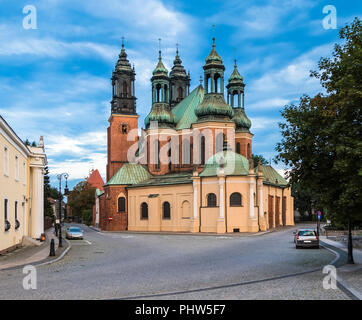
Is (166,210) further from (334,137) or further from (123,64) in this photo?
(334,137)

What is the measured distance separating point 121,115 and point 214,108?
18783 mm

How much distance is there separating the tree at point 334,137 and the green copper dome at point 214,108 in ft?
134

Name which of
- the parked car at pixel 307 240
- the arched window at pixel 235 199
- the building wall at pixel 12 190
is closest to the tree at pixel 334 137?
the parked car at pixel 307 240

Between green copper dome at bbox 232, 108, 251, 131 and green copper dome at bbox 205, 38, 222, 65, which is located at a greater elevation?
green copper dome at bbox 205, 38, 222, 65

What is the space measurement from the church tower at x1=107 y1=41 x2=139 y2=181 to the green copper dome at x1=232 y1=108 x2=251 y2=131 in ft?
50.0

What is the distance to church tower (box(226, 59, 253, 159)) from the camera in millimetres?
67688

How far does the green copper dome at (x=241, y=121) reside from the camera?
68125 mm

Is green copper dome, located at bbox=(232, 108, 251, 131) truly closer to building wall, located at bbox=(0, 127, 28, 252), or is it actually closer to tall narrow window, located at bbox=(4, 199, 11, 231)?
building wall, located at bbox=(0, 127, 28, 252)

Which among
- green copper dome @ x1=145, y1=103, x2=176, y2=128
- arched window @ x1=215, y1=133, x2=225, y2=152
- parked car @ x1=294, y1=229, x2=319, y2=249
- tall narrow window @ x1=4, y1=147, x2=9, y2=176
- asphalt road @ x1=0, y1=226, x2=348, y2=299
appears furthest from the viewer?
green copper dome @ x1=145, y1=103, x2=176, y2=128

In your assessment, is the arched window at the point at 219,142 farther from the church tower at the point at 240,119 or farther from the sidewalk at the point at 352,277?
the sidewalk at the point at 352,277

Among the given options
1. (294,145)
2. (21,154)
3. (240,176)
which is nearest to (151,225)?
(240,176)

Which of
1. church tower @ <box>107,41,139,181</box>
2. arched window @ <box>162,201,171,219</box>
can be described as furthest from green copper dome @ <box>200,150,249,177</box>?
church tower @ <box>107,41,139,181</box>

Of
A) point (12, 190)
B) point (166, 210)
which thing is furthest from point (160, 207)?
point (12, 190)

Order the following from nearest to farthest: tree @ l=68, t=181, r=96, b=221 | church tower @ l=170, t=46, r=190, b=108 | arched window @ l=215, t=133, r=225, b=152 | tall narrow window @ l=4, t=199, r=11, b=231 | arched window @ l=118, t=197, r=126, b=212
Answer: tall narrow window @ l=4, t=199, r=11, b=231 < arched window @ l=215, t=133, r=225, b=152 < arched window @ l=118, t=197, r=126, b=212 < church tower @ l=170, t=46, r=190, b=108 < tree @ l=68, t=181, r=96, b=221
